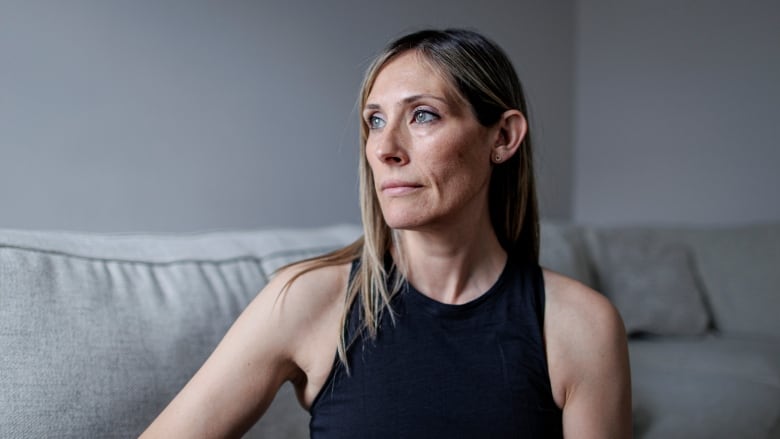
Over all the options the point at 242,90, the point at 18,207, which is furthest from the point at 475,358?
the point at 242,90

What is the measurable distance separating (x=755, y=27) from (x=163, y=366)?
2.74 metres

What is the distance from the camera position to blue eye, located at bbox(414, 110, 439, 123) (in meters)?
1.11

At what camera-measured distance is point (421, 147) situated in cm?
109

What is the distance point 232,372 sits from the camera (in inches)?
41.9

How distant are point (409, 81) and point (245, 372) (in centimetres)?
49

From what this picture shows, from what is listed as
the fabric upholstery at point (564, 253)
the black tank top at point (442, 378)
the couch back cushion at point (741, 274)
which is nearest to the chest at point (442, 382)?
the black tank top at point (442, 378)

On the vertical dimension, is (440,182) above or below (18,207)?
above

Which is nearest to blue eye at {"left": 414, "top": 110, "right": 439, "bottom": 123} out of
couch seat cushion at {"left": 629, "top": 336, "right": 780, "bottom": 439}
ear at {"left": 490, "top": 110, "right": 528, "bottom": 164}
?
ear at {"left": 490, "top": 110, "right": 528, "bottom": 164}

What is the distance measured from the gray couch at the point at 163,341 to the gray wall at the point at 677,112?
0.96m

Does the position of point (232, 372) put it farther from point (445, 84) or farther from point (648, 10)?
point (648, 10)

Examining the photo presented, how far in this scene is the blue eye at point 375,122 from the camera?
1161 mm

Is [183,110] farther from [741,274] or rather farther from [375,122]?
[741,274]

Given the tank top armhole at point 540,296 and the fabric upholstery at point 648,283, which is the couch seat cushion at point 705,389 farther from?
the tank top armhole at point 540,296

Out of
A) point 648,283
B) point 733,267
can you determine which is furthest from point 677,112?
point 648,283
